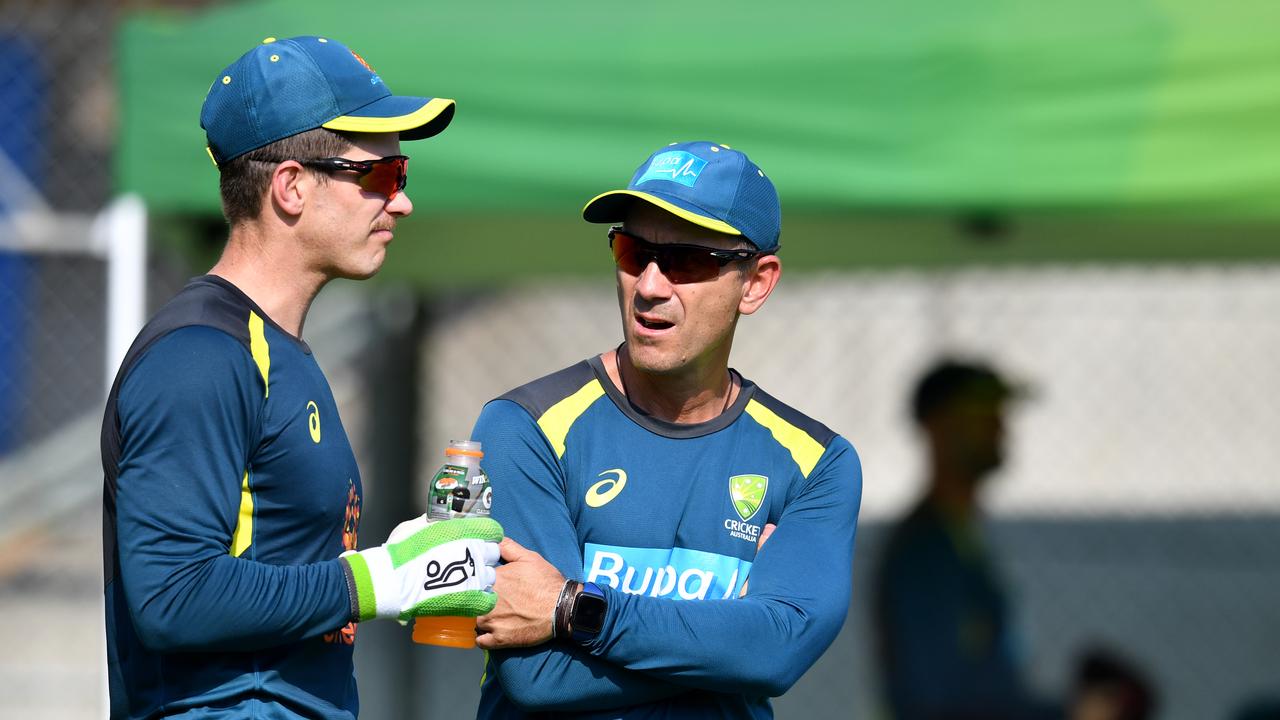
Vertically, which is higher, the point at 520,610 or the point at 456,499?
the point at 456,499

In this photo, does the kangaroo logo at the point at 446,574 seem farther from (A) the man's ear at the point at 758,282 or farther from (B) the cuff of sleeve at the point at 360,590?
(A) the man's ear at the point at 758,282

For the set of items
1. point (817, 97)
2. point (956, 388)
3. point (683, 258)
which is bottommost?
point (956, 388)

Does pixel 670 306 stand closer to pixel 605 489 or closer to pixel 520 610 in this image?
pixel 605 489

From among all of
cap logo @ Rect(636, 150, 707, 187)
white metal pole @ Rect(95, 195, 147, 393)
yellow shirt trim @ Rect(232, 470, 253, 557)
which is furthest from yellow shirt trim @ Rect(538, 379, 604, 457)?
white metal pole @ Rect(95, 195, 147, 393)

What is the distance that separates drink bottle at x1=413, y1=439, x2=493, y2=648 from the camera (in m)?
1.98

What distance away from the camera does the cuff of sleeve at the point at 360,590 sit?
1.90 meters

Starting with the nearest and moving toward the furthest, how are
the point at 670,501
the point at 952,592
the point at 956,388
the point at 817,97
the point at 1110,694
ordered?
the point at 670,501 → the point at 817,97 → the point at 952,592 → the point at 956,388 → the point at 1110,694

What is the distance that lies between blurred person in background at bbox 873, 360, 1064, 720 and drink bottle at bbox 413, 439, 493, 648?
9.50 feet

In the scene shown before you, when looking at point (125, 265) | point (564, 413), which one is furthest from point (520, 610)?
point (125, 265)

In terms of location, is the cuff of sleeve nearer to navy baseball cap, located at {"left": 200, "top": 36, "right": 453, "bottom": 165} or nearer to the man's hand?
the man's hand

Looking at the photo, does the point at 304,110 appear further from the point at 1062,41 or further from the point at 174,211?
the point at 1062,41

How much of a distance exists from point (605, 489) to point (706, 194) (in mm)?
514

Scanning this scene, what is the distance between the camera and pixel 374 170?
6.88ft

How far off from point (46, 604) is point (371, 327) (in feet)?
7.15
